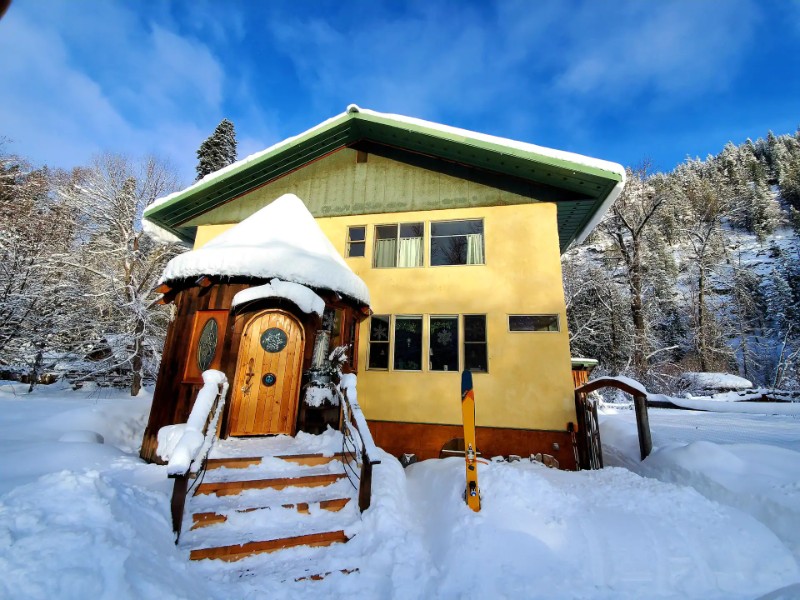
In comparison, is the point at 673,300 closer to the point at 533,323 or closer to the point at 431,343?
the point at 533,323

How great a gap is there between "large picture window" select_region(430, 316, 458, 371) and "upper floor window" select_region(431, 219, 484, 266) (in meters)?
A: 1.63

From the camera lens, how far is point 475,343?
8.94 m

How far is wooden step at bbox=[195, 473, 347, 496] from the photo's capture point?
4.76 m

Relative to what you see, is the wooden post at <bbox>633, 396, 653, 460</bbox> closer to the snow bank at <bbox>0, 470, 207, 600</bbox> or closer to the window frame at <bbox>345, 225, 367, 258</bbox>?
the snow bank at <bbox>0, 470, 207, 600</bbox>

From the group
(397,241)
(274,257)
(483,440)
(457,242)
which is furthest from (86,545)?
(457,242)

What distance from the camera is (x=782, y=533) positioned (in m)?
4.08

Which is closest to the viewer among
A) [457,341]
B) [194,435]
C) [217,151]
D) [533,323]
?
[194,435]

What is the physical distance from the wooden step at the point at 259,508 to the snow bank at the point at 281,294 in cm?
335

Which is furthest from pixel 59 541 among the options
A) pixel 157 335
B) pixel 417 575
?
pixel 157 335

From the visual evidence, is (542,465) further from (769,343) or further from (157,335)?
(769,343)

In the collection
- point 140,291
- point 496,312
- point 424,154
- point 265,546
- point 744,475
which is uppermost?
point 424,154

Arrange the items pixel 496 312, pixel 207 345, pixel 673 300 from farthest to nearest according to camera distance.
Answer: pixel 673 300 < pixel 496 312 < pixel 207 345

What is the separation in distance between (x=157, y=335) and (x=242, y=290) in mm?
12234

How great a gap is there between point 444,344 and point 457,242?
112 inches
